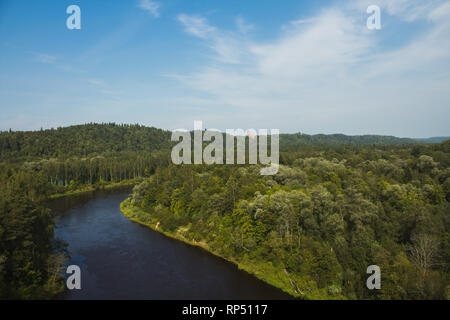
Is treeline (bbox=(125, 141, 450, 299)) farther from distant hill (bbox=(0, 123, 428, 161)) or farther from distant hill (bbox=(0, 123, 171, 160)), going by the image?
distant hill (bbox=(0, 123, 171, 160))

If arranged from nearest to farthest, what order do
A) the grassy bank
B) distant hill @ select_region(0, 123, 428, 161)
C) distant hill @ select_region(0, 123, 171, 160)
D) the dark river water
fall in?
the dark river water
the grassy bank
distant hill @ select_region(0, 123, 428, 161)
distant hill @ select_region(0, 123, 171, 160)

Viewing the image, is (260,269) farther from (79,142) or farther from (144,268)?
(79,142)

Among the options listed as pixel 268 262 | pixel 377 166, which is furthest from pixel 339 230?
pixel 377 166

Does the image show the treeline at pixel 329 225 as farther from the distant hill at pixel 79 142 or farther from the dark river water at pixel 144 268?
the distant hill at pixel 79 142

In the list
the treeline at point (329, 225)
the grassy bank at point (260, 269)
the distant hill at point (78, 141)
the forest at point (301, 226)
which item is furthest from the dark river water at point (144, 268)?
the distant hill at point (78, 141)

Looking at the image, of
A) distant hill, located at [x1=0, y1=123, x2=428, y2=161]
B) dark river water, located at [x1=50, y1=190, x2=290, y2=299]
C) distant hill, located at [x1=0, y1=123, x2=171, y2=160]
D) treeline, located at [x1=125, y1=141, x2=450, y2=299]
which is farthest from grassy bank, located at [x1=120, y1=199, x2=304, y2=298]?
distant hill, located at [x1=0, y1=123, x2=171, y2=160]

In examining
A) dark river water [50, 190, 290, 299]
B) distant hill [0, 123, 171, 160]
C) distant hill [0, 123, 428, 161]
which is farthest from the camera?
distant hill [0, 123, 171, 160]

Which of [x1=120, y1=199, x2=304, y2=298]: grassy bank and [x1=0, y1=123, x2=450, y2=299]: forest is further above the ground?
[x1=0, y1=123, x2=450, y2=299]: forest

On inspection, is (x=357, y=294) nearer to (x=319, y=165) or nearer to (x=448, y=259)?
(x=448, y=259)
